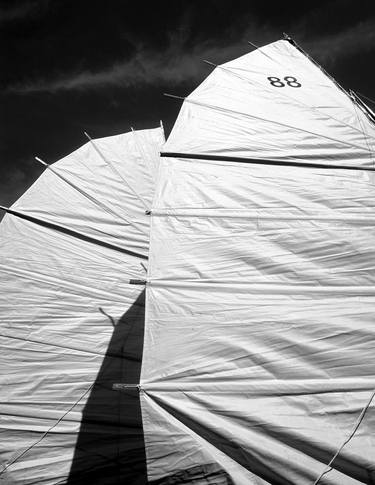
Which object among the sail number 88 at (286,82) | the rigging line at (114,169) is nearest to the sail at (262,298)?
the sail number 88 at (286,82)

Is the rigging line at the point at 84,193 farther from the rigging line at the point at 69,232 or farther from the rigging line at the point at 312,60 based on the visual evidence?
the rigging line at the point at 312,60

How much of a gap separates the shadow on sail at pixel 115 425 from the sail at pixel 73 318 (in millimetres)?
19

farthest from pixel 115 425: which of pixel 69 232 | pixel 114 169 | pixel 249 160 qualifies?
pixel 114 169

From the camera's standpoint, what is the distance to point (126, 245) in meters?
9.90

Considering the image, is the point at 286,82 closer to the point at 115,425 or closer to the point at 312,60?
the point at 312,60

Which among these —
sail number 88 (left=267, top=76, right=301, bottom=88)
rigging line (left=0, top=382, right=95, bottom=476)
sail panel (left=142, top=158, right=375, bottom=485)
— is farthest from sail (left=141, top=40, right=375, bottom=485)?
rigging line (left=0, top=382, right=95, bottom=476)

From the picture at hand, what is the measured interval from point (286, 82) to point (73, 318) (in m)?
6.41

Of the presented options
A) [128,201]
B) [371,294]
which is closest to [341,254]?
[371,294]

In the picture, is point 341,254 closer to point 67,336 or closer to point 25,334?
point 67,336

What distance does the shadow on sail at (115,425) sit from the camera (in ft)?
25.8

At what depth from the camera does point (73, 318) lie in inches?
354

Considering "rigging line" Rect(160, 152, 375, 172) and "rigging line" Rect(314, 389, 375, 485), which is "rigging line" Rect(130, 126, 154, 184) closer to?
"rigging line" Rect(160, 152, 375, 172)

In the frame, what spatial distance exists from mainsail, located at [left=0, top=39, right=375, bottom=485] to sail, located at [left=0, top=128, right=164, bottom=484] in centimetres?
4

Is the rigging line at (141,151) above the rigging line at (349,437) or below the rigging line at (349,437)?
above
